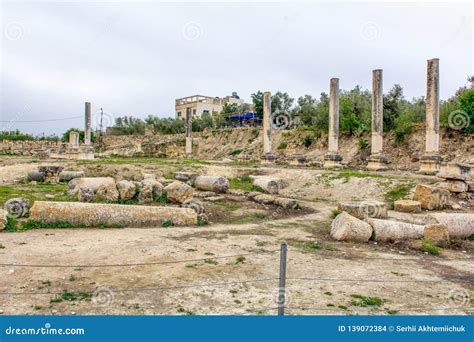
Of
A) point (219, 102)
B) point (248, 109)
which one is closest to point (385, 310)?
point (248, 109)

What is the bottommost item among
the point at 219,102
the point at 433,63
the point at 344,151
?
the point at 344,151

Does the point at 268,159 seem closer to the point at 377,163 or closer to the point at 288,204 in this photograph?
the point at 377,163

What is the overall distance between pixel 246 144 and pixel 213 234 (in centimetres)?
3037

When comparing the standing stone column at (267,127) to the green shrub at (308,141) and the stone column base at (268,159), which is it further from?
the green shrub at (308,141)

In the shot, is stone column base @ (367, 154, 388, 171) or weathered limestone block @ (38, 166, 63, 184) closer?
weathered limestone block @ (38, 166, 63, 184)

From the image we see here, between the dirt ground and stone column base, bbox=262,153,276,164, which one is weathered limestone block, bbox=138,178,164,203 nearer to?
the dirt ground

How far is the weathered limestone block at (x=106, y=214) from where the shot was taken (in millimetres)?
9719

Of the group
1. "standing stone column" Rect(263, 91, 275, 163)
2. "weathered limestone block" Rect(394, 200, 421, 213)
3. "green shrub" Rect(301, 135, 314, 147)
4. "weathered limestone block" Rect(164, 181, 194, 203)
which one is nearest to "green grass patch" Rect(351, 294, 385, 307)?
"weathered limestone block" Rect(394, 200, 421, 213)

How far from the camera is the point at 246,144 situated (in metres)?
39.4

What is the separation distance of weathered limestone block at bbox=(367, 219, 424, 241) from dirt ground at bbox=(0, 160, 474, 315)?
25 cm

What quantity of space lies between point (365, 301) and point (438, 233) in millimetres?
4621

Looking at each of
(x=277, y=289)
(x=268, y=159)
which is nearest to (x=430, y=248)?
(x=277, y=289)

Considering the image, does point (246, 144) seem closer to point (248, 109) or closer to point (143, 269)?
point (248, 109)

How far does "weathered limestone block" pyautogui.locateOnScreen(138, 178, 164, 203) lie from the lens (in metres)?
12.8
